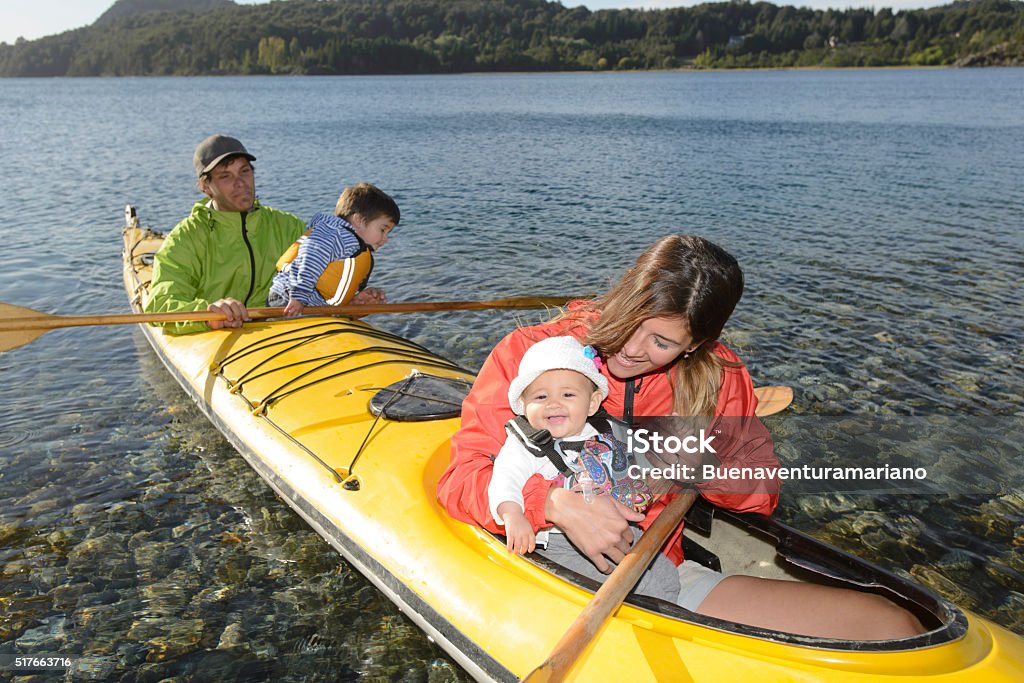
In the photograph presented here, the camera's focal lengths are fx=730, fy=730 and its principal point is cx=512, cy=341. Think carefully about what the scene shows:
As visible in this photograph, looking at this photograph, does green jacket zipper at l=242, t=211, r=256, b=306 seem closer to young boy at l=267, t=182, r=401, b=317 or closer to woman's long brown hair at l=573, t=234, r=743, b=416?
young boy at l=267, t=182, r=401, b=317

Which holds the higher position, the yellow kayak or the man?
the man

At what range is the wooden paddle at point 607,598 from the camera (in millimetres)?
2145

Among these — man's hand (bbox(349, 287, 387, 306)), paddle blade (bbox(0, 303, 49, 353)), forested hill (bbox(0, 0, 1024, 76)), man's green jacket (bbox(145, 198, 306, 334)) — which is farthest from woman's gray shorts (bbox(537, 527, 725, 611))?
forested hill (bbox(0, 0, 1024, 76))

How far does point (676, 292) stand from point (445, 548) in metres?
1.52

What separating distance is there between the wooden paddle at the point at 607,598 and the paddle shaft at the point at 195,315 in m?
2.33

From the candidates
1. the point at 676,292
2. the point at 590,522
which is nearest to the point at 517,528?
the point at 590,522

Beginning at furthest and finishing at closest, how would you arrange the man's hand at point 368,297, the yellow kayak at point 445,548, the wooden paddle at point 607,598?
the man's hand at point 368,297, the yellow kayak at point 445,548, the wooden paddle at point 607,598

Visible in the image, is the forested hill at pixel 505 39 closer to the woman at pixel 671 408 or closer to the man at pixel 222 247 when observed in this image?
the man at pixel 222 247

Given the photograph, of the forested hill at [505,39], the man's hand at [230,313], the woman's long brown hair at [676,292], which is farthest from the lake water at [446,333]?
the forested hill at [505,39]

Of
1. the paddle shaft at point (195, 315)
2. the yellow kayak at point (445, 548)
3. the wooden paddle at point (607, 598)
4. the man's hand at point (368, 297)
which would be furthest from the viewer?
the man's hand at point (368, 297)

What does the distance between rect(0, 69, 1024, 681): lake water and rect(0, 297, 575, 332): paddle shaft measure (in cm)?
98

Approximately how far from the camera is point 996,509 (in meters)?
4.64

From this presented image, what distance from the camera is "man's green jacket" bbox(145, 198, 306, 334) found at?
5.50m

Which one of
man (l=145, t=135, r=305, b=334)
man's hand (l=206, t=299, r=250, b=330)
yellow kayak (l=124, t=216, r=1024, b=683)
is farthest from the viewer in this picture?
man (l=145, t=135, r=305, b=334)
